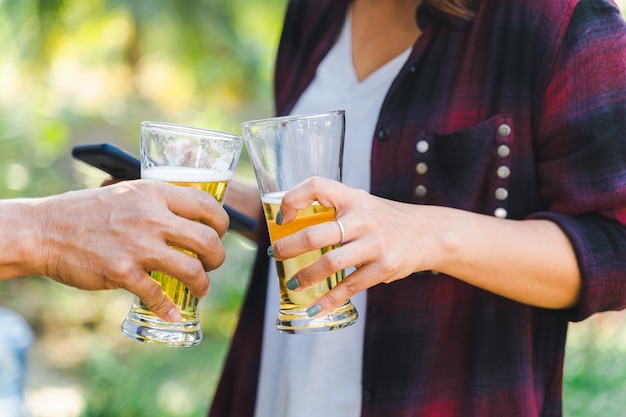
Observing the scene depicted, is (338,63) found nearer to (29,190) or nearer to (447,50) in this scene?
(447,50)

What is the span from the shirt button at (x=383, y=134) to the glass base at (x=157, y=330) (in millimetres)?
568

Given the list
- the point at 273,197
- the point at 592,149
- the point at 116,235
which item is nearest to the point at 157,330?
the point at 116,235

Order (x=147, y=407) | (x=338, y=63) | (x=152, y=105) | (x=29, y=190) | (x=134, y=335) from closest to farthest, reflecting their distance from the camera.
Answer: (x=134, y=335), (x=338, y=63), (x=147, y=407), (x=29, y=190), (x=152, y=105)

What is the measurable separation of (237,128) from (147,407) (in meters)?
3.21

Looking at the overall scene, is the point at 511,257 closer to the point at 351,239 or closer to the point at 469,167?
the point at 469,167

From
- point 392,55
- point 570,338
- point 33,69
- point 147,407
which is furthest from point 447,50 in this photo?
point 33,69

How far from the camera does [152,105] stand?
8508mm

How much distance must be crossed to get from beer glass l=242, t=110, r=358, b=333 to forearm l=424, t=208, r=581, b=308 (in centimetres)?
21

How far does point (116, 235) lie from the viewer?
51.6 inches

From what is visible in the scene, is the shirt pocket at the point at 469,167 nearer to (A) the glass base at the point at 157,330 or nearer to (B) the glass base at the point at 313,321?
(B) the glass base at the point at 313,321

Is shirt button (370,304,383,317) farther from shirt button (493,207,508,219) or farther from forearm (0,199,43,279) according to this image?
forearm (0,199,43,279)

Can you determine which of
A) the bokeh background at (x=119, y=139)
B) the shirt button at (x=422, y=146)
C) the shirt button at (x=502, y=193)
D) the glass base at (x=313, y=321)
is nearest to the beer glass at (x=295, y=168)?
the glass base at (x=313, y=321)

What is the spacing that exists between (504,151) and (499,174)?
0.05 metres

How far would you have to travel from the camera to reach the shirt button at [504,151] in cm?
156
